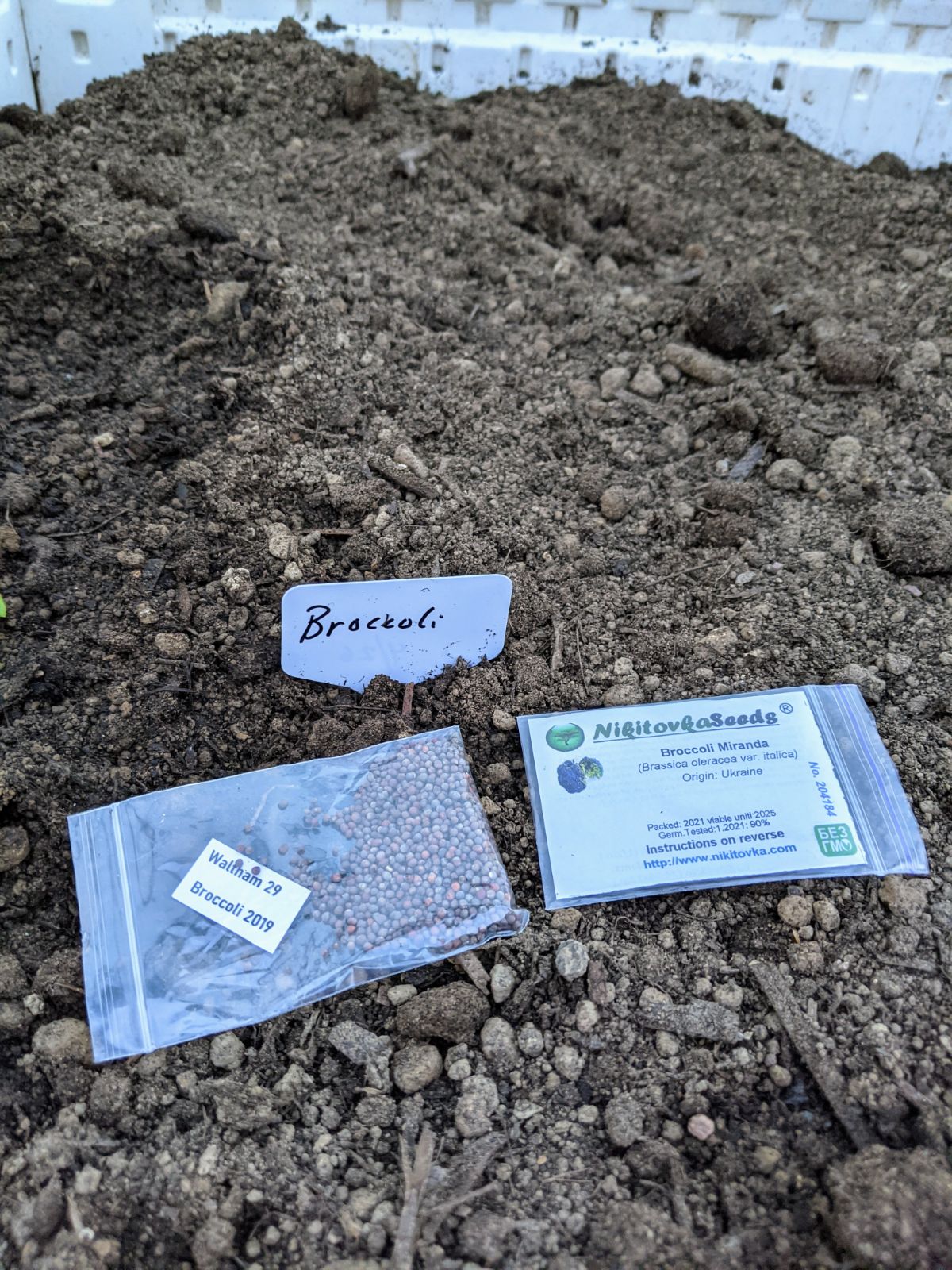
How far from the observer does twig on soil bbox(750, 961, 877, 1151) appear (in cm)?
86

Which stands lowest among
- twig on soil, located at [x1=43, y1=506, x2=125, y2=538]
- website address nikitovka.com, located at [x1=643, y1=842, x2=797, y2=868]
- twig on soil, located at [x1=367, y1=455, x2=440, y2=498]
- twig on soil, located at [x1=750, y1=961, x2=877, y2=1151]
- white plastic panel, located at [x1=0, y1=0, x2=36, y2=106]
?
twig on soil, located at [x1=750, y1=961, x2=877, y2=1151]

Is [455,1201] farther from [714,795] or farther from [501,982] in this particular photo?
[714,795]

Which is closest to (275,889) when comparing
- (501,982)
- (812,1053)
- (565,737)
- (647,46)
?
(501,982)

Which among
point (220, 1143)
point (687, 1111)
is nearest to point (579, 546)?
point (687, 1111)

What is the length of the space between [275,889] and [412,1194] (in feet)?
1.14

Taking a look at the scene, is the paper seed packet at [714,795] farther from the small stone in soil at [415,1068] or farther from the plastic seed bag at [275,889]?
the small stone in soil at [415,1068]

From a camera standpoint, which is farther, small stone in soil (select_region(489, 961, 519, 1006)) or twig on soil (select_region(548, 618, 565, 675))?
twig on soil (select_region(548, 618, 565, 675))

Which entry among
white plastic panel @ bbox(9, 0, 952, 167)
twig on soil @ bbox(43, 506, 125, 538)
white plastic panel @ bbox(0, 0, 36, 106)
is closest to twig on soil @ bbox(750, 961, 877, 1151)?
twig on soil @ bbox(43, 506, 125, 538)

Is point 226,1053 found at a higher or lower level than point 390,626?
lower

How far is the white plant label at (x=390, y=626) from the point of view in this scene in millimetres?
1151

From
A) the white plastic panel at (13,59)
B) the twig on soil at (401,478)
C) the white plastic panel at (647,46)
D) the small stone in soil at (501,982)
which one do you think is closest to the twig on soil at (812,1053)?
the small stone in soil at (501,982)

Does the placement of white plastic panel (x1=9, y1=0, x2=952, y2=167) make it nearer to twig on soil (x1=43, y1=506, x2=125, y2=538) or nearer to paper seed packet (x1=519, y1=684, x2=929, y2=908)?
twig on soil (x1=43, y1=506, x2=125, y2=538)

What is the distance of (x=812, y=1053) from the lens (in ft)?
3.01

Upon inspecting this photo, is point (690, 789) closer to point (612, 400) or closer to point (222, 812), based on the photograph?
point (222, 812)
